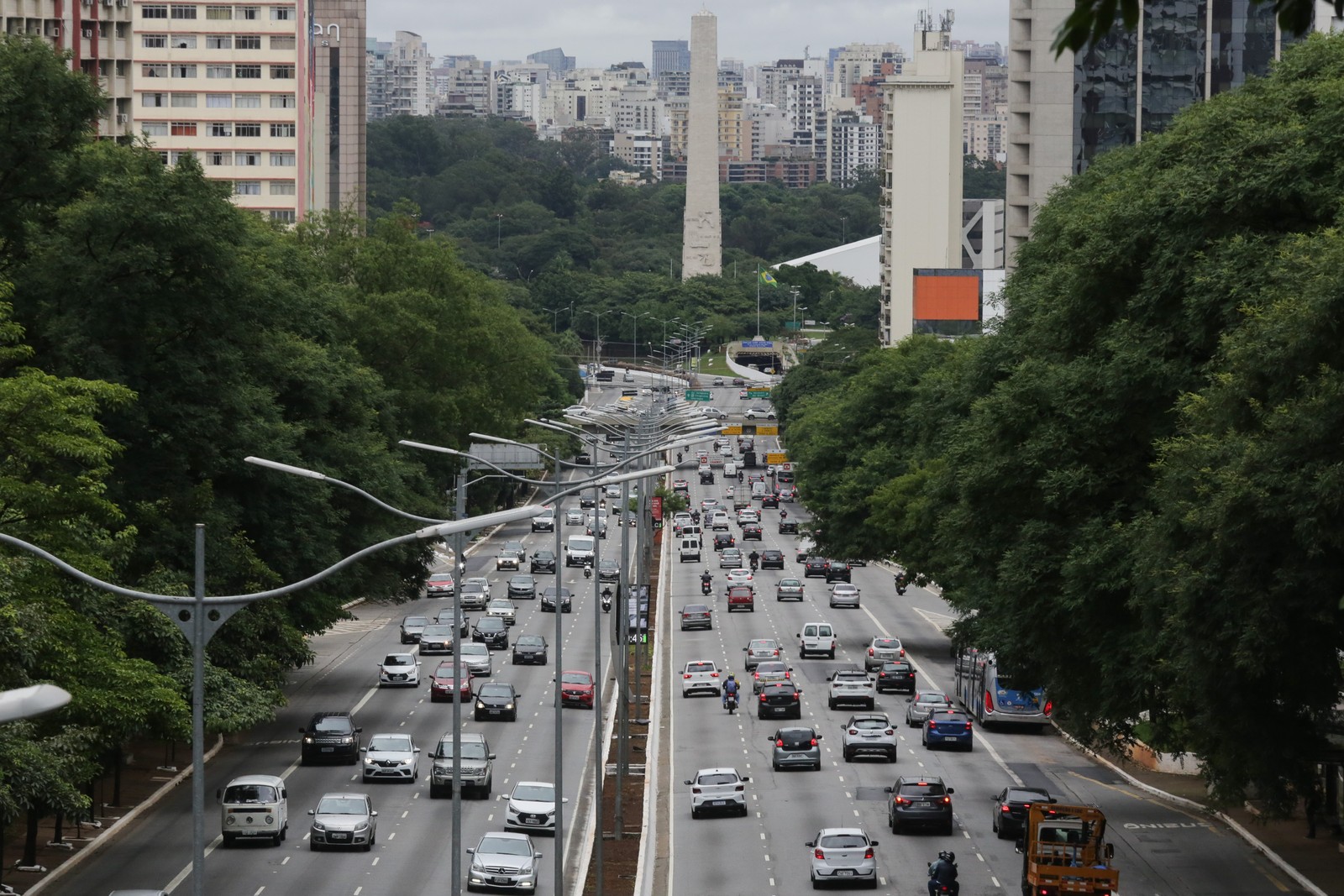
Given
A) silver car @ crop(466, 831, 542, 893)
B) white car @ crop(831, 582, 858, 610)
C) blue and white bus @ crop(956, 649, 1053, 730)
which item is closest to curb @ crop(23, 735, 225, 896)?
silver car @ crop(466, 831, 542, 893)

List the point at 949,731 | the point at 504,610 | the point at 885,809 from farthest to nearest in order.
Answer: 1. the point at 504,610
2. the point at 949,731
3. the point at 885,809

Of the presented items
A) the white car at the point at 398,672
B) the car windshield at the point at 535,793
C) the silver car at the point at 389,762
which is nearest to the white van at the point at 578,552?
the white car at the point at 398,672

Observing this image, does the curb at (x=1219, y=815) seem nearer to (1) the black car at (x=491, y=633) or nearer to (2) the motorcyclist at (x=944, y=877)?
(2) the motorcyclist at (x=944, y=877)

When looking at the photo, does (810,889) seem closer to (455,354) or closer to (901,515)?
(901,515)

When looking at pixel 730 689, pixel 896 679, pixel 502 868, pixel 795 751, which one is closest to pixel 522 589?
pixel 896 679

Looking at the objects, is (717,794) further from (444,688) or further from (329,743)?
(444,688)
